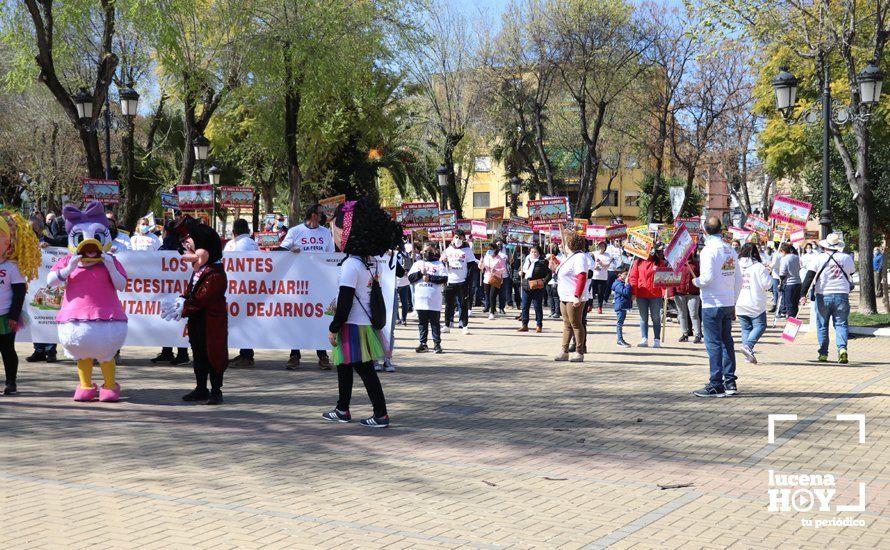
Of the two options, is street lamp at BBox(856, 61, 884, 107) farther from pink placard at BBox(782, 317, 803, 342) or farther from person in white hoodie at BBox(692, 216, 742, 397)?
person in white hoodie at BBox(692, 216, 742, 397)

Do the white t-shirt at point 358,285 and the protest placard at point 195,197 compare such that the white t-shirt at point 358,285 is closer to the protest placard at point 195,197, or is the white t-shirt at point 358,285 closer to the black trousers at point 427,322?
the black trousers at point 427,322

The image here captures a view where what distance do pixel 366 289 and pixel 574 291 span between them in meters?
6.05

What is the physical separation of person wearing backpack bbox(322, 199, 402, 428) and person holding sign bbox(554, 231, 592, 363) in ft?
18.4

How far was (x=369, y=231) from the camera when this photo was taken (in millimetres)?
8539

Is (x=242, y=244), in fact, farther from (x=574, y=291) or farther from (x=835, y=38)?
(x=835, y=38)

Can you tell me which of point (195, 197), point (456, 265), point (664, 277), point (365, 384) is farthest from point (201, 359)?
point (195, 197)

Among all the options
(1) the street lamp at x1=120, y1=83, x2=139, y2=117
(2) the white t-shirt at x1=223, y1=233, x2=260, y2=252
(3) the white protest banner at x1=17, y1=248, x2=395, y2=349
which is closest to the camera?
(3) the white protest banner at x1=17, y1=248, x2=395, y2=349

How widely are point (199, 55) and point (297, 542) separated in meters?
22.4

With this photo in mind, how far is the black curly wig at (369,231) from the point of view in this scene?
28.0 ft

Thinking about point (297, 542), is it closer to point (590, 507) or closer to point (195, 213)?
point (590, 507)

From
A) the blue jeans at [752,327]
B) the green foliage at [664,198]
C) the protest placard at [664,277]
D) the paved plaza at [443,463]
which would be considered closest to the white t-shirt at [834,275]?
the blue jeans at [752,327]

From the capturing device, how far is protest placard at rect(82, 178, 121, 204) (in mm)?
19734

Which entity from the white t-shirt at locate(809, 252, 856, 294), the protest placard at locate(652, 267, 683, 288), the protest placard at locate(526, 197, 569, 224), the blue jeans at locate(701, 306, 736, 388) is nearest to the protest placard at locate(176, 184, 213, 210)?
the protest placard at locate(526, 197, 569, 224)

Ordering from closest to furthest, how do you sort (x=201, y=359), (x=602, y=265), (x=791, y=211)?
1. (x=201, y=359)
2. (x=791, y=211)
3. (x=602, y=265)
